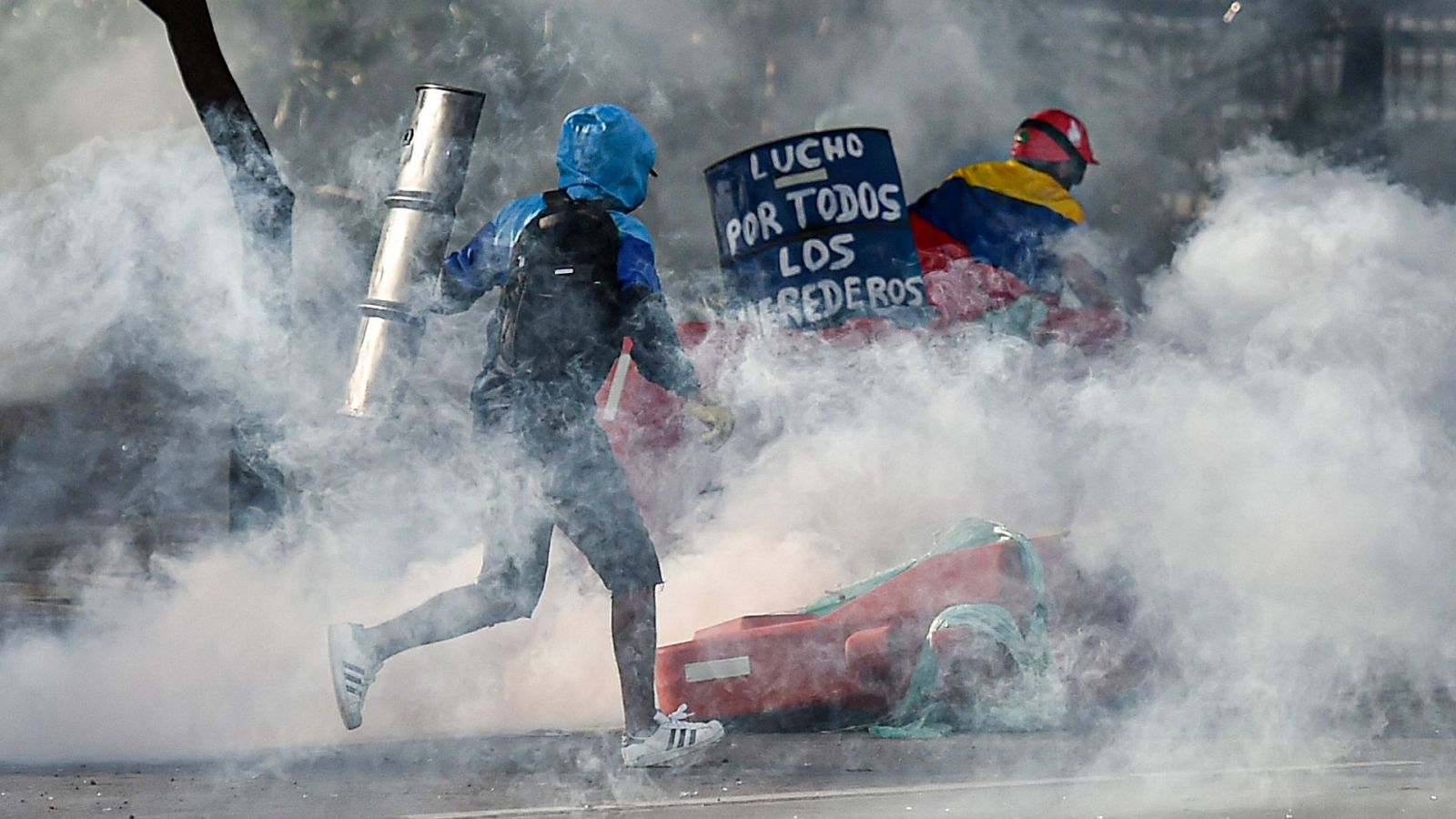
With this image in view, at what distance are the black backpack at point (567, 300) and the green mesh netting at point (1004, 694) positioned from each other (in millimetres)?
1240

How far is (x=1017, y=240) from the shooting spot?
760 centimetres

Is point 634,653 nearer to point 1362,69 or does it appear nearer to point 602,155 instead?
point 602,155

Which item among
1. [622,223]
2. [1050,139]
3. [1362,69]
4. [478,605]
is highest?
[1362,69]

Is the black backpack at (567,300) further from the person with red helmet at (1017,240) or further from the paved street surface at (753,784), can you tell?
the person with red helmet at (1017,240)

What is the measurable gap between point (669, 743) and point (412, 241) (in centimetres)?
162

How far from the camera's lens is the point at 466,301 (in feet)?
16.0

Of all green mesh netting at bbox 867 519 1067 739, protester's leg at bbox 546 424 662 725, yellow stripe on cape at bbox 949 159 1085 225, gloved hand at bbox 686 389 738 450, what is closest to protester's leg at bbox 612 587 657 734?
protester's leg at bbox 546 424 662 725

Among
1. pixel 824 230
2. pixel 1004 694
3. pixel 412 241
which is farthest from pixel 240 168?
pixel 1004 694

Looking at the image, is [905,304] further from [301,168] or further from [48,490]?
[48,490]

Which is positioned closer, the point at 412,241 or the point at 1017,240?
the point at 412,241

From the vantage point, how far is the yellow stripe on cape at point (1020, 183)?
25.3ft

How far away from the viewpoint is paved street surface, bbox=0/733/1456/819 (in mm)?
4035

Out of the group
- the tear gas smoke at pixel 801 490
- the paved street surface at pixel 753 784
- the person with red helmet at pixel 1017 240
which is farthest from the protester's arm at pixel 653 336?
the person with red helmet at pixel 1017 240

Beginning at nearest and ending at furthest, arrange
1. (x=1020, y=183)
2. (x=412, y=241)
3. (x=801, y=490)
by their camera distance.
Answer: (x=412, y=241), (x=801, y=490), (x=1020, y=183)
